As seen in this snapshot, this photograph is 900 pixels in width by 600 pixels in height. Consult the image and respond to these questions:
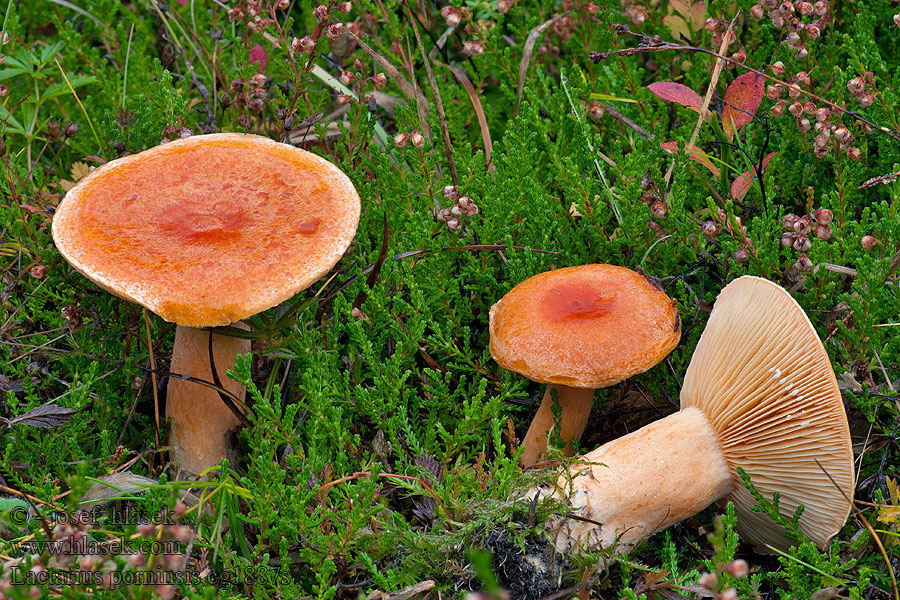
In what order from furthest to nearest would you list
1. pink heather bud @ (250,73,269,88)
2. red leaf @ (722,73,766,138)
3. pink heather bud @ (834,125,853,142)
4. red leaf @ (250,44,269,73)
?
red leaf @ (250,44,269,73) < pink heather bud @ (250,73,269,88) < red leaf @ (722,73,766,138) < pink heather bud @ (834,125,853,142)

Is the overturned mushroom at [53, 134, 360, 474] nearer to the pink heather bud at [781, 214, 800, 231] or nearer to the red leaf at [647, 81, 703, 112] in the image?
the red leaf at [647, 81, 703, 112]

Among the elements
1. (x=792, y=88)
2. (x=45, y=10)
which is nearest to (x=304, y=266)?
(x=792, y=88)

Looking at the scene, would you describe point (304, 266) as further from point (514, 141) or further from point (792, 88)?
point (792, 88)

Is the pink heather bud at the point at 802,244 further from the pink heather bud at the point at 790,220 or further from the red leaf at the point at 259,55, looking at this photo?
the red leaf at the point at 259,55

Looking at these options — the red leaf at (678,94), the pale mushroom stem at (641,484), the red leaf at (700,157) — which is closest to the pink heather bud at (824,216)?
the red leaf at (700,157)

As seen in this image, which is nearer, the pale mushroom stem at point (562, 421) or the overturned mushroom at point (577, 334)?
the overturned mushroom at point (577, 334)

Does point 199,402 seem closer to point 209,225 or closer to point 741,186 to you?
point 209,225

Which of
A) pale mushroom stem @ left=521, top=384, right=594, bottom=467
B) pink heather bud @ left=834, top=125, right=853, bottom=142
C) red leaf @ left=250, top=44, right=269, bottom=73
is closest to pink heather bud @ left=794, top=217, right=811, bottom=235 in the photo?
pink heather bud @ left=834, top=125, right=853, bottom=142
